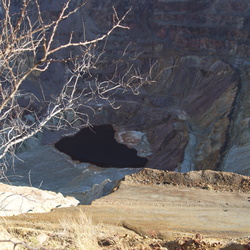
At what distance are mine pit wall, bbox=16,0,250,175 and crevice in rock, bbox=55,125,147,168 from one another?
2005 millimetres

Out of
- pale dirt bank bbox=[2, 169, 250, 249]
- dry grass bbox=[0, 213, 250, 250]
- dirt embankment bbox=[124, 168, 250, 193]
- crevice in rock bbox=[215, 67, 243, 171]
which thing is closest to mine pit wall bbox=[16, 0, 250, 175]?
crevice in rock bbox=[215, 67, 243, 171]

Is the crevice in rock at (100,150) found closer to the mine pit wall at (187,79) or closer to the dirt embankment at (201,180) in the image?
the mine pit wall at (187,79)

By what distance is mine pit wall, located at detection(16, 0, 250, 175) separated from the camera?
28594mm

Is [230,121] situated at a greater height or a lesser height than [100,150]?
greater

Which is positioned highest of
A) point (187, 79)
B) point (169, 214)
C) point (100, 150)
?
point (169, 214)

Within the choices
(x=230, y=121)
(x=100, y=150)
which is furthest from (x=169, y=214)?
(x=100, y=150)

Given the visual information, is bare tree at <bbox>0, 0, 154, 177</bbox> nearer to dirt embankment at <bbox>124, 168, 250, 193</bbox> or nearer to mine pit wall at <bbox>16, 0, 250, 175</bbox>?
dirt embankment at <bbox>124, 168, 250, 193</bbox>

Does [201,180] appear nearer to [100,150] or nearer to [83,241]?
[83,241]

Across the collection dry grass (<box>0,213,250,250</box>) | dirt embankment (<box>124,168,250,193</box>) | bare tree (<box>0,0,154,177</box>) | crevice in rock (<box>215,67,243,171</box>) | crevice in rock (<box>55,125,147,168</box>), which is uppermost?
bare tree (<box>0,0,154,177</box>)

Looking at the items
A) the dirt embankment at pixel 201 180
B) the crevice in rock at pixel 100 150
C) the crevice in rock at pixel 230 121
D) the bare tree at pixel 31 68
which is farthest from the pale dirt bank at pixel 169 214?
the crevice in rock at pixel 100 150

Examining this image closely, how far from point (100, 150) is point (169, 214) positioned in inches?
991

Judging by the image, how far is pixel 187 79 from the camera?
139ft

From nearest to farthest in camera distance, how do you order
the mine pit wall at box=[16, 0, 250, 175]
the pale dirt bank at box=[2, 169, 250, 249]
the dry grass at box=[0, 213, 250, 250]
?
the dry grass at box=[0, 213, 250, 250], the pale dirt bank at box=[2, 169, 250, 249], the mine pit wall at box=[16, 0, 250, 175]

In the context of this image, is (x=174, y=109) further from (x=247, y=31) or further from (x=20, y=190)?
(x=20, y=190)
